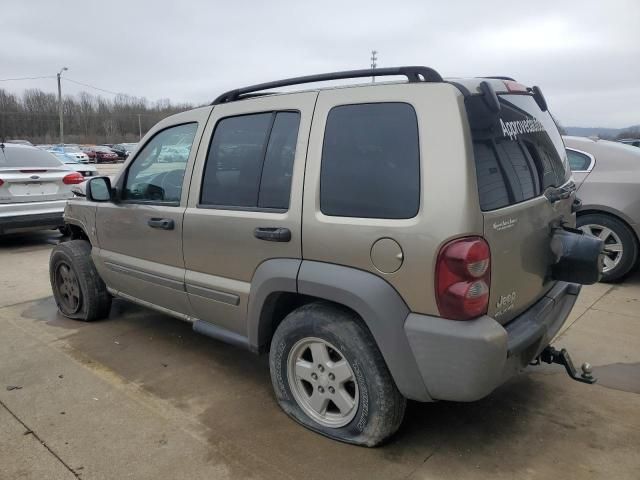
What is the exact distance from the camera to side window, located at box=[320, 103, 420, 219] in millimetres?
2326

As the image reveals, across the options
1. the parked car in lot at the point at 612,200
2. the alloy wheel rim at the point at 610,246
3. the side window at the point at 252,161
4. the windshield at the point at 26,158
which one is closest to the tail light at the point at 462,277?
the side window at the point at 252,161

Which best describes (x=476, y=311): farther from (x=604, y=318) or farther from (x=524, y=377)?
(x=604, y=318)

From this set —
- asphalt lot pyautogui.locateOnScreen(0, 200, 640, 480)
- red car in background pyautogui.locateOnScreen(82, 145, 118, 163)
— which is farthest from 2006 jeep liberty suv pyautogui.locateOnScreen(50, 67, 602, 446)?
red car in background pyautogui.locateOnScreen(82, 145, 118, 163)

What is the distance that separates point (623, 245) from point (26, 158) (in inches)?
331

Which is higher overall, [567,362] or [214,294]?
[214,294]

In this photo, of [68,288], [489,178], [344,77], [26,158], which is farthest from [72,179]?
[489,178]

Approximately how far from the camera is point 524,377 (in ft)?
11.2

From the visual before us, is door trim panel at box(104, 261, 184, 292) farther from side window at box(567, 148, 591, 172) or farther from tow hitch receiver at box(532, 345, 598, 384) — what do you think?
side window at box(567, 148, 591, 172)

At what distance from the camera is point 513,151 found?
8.41 feet

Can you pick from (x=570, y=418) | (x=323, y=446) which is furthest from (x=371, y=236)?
(x=570, y=418)

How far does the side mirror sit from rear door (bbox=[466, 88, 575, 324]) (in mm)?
2825

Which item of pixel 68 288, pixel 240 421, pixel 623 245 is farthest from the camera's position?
pixel 623 245

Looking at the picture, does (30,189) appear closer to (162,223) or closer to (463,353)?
(162,223)

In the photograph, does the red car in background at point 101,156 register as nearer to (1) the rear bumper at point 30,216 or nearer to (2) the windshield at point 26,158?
(2) the windshield at point 26,158
